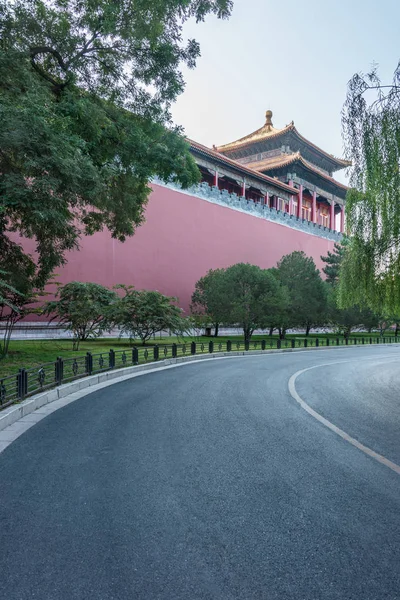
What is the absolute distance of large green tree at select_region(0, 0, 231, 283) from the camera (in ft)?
30.1

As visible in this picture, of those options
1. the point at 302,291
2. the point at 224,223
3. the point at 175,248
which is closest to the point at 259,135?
the point at 224,223

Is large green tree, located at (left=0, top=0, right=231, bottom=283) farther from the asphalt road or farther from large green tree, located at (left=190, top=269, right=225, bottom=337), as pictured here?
large green tree, located at (left=190, top=269, right=225, bottom=337)

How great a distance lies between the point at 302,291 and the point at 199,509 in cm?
3229

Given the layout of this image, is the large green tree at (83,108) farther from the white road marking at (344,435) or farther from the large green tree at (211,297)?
the large green tree at (211,297)

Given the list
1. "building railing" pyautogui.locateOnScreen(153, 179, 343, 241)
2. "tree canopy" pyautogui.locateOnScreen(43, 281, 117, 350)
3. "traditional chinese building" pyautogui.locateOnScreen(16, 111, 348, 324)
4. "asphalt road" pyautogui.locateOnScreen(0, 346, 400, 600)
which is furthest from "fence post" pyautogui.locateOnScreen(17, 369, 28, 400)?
"building railing" pyautogui.locateOnScreen(153, 179, 343, 241)

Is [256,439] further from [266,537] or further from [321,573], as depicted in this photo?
[321,573]

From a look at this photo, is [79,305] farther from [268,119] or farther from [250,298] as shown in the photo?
[268,119]

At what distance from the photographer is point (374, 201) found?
9.82 m

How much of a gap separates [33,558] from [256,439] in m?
3.29

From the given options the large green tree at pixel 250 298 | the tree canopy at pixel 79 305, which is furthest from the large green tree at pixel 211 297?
the tree canopy at pixel 79 305

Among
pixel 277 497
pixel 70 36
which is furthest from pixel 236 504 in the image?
pixel 70 36

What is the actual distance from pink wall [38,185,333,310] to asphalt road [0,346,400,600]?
2160 cm

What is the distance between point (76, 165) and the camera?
365 inches

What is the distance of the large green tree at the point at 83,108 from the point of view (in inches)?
361
